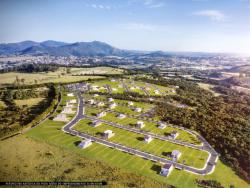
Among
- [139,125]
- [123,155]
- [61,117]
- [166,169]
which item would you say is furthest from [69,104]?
[166,169]

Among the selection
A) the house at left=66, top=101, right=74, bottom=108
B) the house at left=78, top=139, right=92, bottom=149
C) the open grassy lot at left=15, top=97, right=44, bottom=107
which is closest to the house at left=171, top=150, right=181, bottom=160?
the house at left=78, top=139, right=92, bottom=149

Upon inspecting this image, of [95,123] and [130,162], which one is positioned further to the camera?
[95,123]

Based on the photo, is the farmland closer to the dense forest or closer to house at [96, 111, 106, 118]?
the dense forest

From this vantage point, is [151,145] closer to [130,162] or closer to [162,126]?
[130,162]

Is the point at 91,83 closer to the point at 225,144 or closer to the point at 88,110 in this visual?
the point at 88,110

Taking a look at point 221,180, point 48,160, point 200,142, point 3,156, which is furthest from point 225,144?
point 3,156

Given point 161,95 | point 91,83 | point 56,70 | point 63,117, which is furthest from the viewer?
point 56,70
